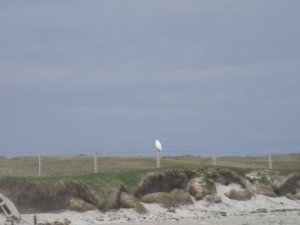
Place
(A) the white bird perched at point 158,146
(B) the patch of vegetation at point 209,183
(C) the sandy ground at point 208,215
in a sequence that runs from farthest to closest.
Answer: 1. (A) the white bird perched at point 158,146
2. (B) the patch of vegetation at point 209,183
3. (C) the sandy ground at point 208,215

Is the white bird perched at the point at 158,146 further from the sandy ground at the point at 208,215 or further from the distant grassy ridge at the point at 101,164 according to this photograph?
the sandy ground at the point at 208,215

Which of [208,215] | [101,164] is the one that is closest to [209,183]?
[208,215]

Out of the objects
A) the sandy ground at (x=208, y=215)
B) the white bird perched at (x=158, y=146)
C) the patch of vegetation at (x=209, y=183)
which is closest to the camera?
the sandy ground at (x=208, y=215)

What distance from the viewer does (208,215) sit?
2825 cm

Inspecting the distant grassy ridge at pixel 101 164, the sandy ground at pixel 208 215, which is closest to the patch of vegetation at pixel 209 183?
the sandy ground at pixel 208 215

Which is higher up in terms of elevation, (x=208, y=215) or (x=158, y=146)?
(x=158, y=146)

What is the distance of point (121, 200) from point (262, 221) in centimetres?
600

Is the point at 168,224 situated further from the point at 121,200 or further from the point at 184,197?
the point at 184,197

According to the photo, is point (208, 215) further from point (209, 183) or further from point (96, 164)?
point (96, 164)

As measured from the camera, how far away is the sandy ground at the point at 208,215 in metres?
24.8

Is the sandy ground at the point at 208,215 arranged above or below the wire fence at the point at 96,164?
below

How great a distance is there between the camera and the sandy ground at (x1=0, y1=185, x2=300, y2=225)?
81.2ft

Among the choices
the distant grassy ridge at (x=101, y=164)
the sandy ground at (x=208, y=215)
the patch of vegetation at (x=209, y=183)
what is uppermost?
the distant grassy ridge at (x=101, y=164)

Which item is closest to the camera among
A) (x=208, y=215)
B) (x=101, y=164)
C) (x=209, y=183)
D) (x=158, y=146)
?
(x=208, y=215)
